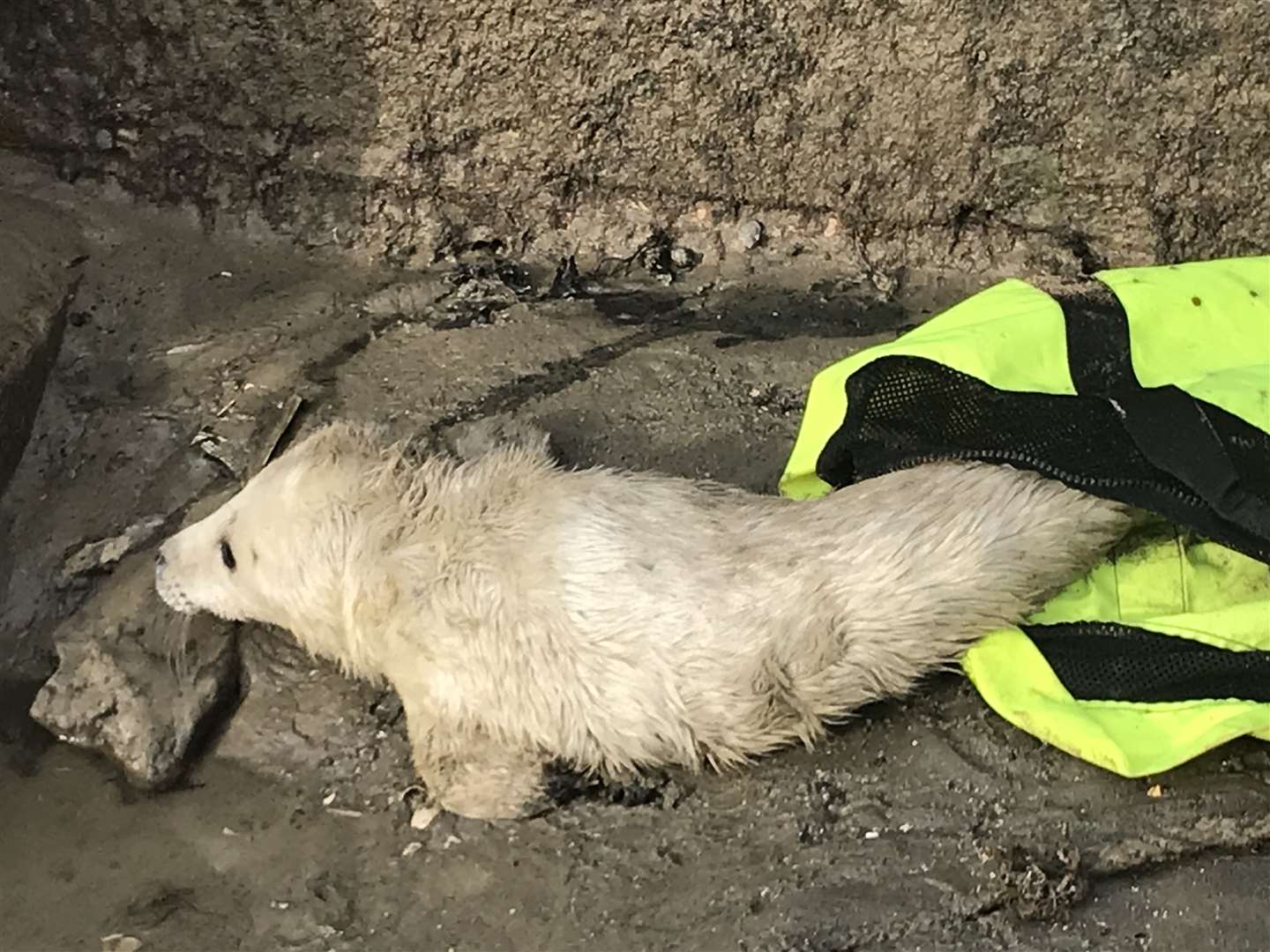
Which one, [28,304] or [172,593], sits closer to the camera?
[172,593]

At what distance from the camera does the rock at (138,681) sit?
2848mm

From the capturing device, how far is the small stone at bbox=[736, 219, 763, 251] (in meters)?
3.70

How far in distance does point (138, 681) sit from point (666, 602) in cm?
115

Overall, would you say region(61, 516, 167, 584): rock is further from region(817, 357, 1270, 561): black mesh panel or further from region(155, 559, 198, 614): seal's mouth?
region(817, 357, 1270, 561): black mesh panel

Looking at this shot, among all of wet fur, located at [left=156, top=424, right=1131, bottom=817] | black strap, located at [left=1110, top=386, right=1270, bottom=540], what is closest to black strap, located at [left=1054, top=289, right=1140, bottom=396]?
black strap, located at [left=1110, top=386, right=1270, bottom=540]

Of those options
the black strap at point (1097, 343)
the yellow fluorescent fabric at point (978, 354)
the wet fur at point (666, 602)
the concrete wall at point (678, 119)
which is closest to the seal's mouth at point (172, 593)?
the wet fur at point (666, 602)

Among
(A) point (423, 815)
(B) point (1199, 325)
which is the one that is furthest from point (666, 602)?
(B) point (1199, 325)

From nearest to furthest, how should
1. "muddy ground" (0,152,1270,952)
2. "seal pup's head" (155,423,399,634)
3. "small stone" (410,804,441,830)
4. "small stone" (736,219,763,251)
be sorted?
"muddy ground" (0,152,1270,952), "small stone" (410,804,441,830), "seal pup's head" (155,423,399,634), "small stone" (736,219,763,251)

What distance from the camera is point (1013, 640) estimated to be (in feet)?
8.69

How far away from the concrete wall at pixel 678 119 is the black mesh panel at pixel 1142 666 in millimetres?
1298

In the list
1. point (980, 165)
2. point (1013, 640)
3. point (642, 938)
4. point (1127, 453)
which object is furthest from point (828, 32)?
point (642, 938)

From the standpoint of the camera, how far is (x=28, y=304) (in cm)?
350

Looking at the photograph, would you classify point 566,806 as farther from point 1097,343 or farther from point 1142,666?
point 1097,343

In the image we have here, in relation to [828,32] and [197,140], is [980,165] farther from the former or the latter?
[197,140]
